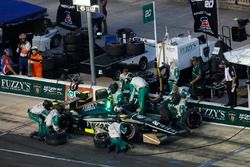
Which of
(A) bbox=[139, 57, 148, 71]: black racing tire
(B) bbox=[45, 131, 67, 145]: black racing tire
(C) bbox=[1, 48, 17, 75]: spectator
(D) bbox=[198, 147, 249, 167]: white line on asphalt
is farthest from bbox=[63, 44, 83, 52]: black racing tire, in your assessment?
(D) bbox=[198, 147, 249, 167]: white line on asphalt

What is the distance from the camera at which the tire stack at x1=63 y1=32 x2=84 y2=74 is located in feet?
103

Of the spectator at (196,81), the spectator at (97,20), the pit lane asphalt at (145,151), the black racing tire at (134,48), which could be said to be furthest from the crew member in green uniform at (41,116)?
the spectator at (97,20)

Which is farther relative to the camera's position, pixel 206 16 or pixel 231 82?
pixel 206 16

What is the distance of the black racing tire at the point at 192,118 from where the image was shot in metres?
24.5

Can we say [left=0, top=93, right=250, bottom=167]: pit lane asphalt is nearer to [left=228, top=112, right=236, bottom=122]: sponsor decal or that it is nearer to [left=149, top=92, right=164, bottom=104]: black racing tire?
[left=228, top=112, right=236, bottom=122]: sponsor decal

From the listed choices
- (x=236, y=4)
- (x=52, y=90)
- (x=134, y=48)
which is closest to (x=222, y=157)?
(x=52, y=90)

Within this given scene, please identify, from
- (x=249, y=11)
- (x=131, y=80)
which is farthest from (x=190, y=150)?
(x=249, y=11)

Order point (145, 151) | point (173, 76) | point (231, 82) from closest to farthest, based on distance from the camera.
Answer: point (145, 151), point (231, 82), point (173, 76)

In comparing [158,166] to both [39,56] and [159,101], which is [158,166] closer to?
[159,101]

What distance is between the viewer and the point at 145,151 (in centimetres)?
2331

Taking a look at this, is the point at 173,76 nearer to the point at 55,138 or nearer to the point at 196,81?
the point at 196,81

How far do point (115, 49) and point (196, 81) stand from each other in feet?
16.2

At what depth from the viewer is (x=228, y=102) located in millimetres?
25141

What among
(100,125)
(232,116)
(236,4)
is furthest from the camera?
(236,4)
